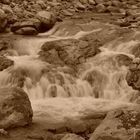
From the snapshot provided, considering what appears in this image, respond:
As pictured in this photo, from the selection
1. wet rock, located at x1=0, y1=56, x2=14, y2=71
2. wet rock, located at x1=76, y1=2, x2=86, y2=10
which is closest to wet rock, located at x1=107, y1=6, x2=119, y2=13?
wet rock, located at x1=76, y1=2, x2=86, y2=10

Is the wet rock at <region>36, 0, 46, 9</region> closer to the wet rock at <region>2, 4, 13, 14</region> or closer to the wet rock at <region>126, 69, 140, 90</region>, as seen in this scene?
the wet rock at <region>2, 4, 13, 14</region>

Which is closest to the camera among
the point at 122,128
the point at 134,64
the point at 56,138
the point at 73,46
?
the point at 122,128

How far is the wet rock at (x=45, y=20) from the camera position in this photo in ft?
49.8

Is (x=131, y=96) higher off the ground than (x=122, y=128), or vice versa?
(x=122, y=128)

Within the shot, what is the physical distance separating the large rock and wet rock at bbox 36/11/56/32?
745 cm

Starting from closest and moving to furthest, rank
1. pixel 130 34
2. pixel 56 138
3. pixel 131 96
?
pixel 56 138 → pixel 131 96 → pixel 130 34

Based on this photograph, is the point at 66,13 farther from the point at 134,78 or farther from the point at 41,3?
the point at 134,78

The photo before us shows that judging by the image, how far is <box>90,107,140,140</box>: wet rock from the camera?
594 cm

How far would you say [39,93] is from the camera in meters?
10.4

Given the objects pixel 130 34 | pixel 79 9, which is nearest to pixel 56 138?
pixel 130 34

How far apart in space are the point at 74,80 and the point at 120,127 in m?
4.85

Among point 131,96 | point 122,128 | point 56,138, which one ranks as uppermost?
point 122,128

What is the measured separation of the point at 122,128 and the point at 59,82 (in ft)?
15.7

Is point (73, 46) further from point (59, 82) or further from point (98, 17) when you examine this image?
point (98, 17)
